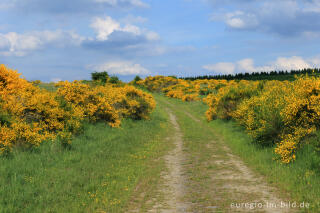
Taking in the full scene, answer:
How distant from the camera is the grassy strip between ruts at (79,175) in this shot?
25.5 feet

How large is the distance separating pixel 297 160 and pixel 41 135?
446 inches

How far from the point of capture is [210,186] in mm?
8945

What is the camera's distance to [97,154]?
1304 cm

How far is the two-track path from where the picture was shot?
7.29 m

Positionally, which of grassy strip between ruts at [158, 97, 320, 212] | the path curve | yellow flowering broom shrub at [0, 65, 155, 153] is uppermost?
yellow flowering broom shrub at [0, 65, 155, 153]

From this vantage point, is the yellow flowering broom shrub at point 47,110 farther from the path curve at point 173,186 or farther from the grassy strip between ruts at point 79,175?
the path curve at point 173,186

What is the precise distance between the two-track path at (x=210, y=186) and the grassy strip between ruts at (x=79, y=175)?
2.75 feet

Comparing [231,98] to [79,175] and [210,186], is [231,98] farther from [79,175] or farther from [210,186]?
[79,175]

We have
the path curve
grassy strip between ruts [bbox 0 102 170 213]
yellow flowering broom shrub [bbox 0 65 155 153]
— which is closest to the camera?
the path curve

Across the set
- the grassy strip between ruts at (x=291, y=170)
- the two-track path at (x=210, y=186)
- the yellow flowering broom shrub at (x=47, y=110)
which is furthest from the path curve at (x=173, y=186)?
the yellow flowering broom shrub at (x=47, y=110)

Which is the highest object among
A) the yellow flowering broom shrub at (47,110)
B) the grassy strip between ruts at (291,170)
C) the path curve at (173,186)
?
the yellow flowering broom shrub at (47,110)

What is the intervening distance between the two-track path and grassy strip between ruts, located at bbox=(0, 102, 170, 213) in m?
0.84

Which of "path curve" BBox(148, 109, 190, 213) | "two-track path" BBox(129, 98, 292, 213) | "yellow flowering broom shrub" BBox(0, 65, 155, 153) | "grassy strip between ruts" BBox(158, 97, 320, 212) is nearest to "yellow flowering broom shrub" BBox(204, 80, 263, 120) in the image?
"yellow flowering broom shrub" BBox(0, 65, 155, 153)

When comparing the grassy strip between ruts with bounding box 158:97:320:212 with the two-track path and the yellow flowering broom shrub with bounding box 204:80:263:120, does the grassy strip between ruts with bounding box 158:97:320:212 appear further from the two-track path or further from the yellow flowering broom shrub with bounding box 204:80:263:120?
the yellow flowering broom shrub with bounding box 204:80:263:120
